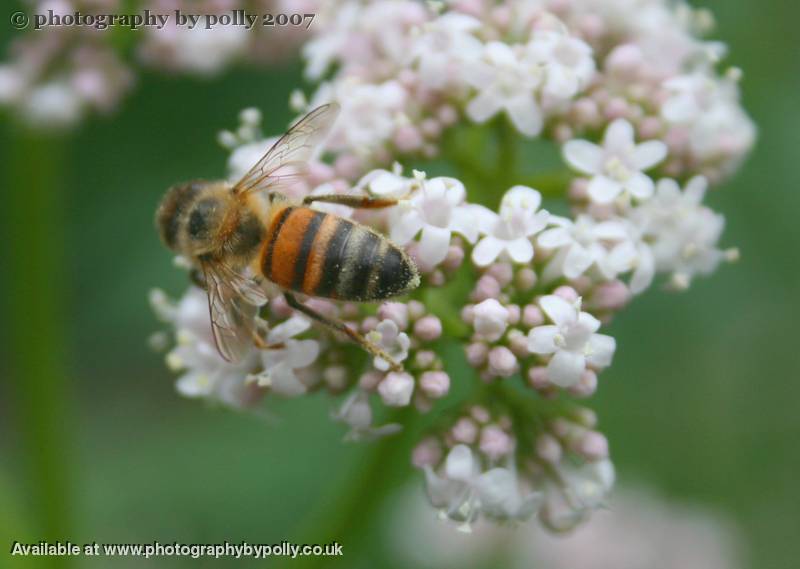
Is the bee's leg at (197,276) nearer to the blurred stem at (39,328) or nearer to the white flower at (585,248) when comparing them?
the white flower at (585,248)

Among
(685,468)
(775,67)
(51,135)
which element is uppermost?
(775,67)

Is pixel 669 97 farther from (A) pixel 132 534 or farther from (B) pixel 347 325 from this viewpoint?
(A) pixel 132 534

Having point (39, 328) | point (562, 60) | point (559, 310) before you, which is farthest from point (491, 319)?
point (39, 328)

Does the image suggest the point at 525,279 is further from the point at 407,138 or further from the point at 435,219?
the point at 407,138

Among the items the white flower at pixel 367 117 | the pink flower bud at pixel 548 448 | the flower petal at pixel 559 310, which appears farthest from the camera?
the white flower at pixel 367 117

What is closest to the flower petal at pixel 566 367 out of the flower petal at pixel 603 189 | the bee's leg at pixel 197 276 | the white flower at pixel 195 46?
the flower petal at pixel 603 189

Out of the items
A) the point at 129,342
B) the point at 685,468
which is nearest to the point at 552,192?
the point at 685,468

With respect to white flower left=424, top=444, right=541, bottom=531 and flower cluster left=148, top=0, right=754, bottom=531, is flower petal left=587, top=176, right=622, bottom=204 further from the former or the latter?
white flower left=424, top=444, right=541, bottom=531
